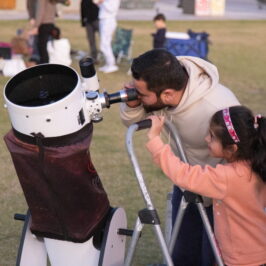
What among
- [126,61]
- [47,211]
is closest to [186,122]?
[47,211]

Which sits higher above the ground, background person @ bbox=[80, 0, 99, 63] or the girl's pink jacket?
the girl's pink jacket

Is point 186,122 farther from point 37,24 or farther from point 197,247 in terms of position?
point 37,24

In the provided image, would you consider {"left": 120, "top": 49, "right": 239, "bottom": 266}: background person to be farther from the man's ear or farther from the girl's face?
the girl's face

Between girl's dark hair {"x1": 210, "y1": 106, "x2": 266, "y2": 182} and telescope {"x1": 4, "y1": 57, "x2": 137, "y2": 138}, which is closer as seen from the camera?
telescope {"x1": 4, "y1": 57, "x2": 137, "y2": 138}

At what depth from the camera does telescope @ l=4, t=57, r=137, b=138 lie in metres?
2.79

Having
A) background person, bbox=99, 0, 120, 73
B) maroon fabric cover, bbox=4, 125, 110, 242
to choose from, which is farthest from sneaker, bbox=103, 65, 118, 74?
maroon fabric cover, bbox=4, 125, 110, 242

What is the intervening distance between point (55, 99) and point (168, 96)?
53 cm

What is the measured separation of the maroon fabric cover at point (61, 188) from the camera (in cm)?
286

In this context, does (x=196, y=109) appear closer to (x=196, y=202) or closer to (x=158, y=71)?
(x=158, y=71)

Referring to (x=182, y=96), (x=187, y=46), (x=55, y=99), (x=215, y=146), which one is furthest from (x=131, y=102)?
(x=187, y=46)

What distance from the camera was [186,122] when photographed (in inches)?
124

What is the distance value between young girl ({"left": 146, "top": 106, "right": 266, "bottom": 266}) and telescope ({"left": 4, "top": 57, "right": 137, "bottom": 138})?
294 mm

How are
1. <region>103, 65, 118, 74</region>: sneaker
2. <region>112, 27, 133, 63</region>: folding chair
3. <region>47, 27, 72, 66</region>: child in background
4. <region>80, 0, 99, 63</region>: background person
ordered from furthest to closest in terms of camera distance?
1. <region>112, 27, 133, 63</region>: folding chair
2. <region>80, 0, 99, 63</region>: background person
3. <region>103, 65, 118, 74</region>: sneaker
4. <region>47, 27, 72, 66</region>: child in background

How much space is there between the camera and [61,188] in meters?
2.91
